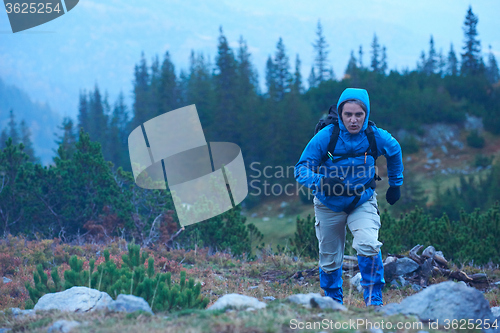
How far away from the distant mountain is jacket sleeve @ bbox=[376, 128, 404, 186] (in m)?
110

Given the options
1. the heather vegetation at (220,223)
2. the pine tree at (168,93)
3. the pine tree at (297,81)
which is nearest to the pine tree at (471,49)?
the heather vegetation at (220,223)

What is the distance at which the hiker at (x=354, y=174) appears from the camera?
3682 mm

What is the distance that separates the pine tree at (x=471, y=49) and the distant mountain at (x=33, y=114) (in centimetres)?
9275

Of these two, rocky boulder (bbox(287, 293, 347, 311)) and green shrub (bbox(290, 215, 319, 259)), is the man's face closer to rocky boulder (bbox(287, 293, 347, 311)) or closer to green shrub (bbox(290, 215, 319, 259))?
rocky boulder (bbox(287, 293, 347, 311))

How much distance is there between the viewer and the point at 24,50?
12019 cm

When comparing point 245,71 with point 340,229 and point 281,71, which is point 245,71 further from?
point 340,229

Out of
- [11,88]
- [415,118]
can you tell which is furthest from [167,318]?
[11,88]

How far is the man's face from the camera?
3.72 metres

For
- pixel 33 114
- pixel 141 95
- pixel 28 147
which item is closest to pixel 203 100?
pixel 141 95

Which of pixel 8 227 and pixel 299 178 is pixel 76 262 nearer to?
pixel 299 178

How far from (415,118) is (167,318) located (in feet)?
109

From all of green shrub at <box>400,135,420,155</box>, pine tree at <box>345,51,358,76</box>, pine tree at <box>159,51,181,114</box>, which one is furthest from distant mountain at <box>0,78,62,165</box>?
green shrub at <box>400,135,420,155</box>

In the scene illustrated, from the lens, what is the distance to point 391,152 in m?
3.87

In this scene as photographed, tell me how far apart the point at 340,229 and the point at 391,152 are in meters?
0.87
